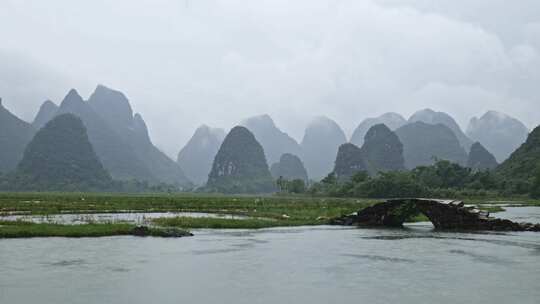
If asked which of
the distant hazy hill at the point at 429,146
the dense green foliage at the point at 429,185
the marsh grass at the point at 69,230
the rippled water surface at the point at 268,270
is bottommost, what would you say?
the rippled water surface at the point at 268,270

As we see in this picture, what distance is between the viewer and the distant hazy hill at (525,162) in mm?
69331

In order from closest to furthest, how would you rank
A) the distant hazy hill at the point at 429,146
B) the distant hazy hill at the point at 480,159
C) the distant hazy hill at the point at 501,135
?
the distant hazy hill at the point at 480,159
the distant hazy hill at the point at 429,146
the distant hazy hill at the point at 501,135

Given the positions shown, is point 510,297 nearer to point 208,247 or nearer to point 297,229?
point 208,247

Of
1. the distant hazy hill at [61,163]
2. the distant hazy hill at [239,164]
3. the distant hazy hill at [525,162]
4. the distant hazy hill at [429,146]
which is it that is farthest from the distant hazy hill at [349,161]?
the distant hazy hill at [61,163]

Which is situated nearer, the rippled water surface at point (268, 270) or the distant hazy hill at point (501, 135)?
the rippled water surface at point (268, 270)

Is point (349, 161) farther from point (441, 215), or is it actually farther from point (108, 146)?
point (441, 215)

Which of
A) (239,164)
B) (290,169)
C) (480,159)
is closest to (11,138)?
(239,164)

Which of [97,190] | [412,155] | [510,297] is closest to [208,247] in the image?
[510,297]

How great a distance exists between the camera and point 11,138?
127m

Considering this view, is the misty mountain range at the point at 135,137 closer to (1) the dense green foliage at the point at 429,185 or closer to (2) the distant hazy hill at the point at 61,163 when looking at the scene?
(2) the distant hazy hill at the point at 61,163

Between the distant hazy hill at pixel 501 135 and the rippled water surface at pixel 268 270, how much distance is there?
182 m

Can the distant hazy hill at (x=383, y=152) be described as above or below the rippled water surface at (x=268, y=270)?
above

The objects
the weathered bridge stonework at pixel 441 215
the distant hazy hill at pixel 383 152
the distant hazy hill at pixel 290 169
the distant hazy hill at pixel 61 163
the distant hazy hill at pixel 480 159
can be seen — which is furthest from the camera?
the distant hazy hill at pixel 290 169

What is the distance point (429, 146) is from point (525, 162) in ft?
209
